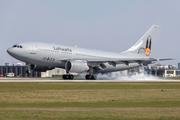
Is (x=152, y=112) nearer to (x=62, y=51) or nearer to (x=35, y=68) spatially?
(x=62, y=51)

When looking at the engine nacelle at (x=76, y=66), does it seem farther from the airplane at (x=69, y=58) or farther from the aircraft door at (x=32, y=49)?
the aircraft door at (x=32, y=49)

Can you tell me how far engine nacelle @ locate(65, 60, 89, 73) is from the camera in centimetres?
5251

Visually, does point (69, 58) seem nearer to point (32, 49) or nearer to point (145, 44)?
point (32, 49)

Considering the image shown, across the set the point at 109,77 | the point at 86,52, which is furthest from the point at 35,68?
the point at 109,77

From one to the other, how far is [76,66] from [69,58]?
115 inches

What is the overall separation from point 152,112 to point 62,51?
128 ft

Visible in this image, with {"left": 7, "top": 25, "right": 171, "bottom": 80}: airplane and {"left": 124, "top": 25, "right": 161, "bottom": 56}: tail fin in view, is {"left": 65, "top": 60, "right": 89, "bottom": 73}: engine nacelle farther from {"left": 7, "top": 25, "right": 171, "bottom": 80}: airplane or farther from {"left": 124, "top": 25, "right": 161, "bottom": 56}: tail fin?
{"left": 124, "top": 25, "right": 161, "bottom": 56}: tail fin

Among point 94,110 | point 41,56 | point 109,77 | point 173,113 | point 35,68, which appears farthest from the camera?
point 109,77

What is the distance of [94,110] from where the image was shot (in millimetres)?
17250

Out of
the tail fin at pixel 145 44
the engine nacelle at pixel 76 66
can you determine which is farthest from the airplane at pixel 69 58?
the tail fin at pixel 145 44

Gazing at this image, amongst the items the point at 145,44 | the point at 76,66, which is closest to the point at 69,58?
the point at 76,66

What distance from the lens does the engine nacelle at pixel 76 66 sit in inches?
2067

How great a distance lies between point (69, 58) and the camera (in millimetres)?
55156

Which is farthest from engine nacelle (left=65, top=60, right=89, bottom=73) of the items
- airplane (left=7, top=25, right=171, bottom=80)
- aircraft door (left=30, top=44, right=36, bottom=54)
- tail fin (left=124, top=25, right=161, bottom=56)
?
tail fin (left=124, top=25, right=161, bottom=56)
